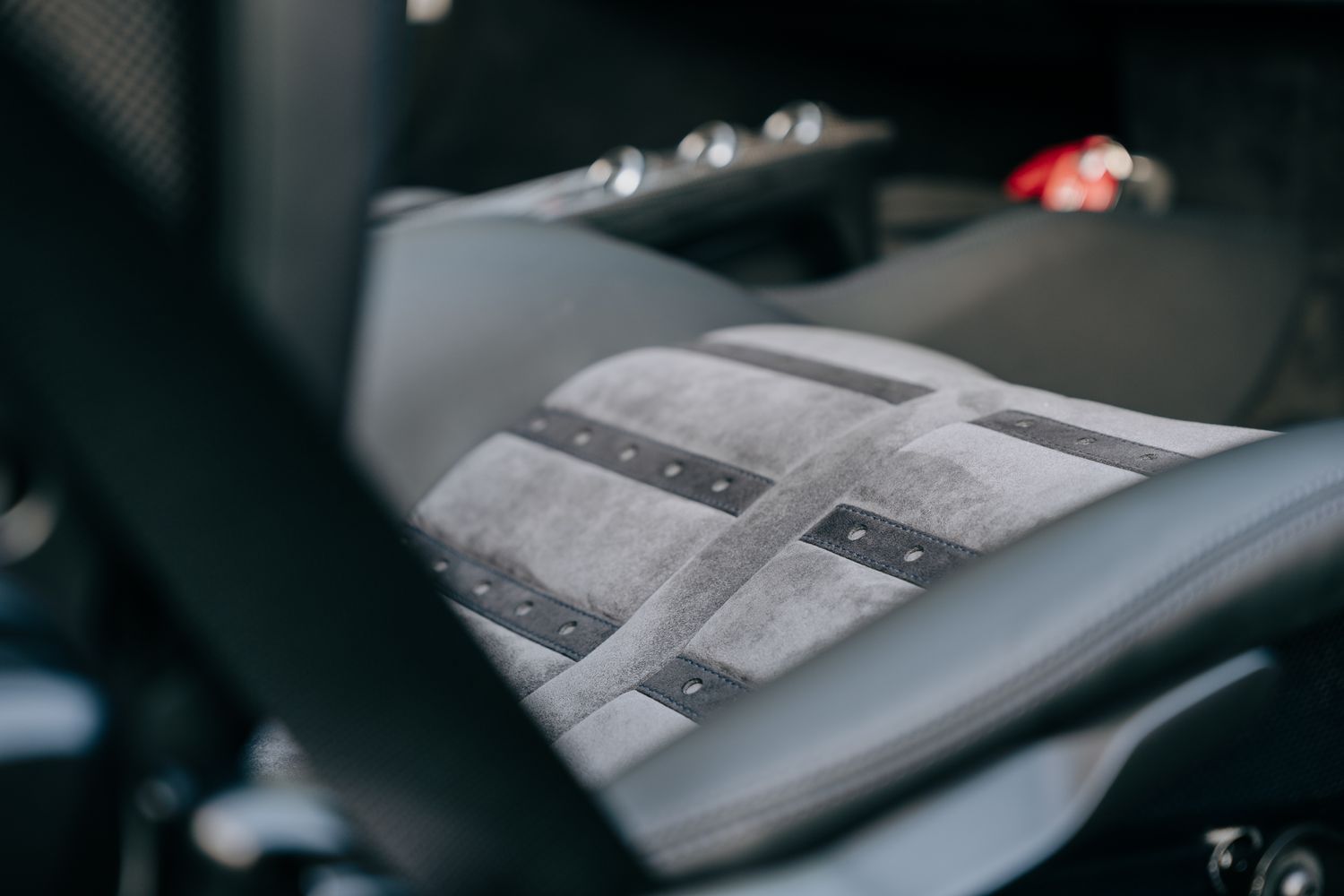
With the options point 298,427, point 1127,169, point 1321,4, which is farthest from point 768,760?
point 1321,4

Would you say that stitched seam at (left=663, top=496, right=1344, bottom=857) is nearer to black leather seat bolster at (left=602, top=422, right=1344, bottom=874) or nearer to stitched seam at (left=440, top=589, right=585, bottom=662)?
black leather seat bolster at (left=602, top=422, right=1344, bottom=874)

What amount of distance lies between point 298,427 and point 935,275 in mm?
918

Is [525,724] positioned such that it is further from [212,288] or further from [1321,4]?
[1321,4]

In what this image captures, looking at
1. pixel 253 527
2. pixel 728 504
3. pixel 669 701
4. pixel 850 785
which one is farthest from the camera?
pixel 728 504

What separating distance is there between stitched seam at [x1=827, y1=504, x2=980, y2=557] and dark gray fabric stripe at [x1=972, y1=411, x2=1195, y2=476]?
77mm

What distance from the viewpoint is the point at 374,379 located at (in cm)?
91

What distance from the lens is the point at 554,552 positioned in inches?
32.6

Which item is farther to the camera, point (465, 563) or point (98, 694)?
point (465, 563)

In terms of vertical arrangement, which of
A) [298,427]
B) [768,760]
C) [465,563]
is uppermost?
[298,427]

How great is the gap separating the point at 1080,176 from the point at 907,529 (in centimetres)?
118

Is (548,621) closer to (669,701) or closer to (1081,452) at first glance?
(669,701)

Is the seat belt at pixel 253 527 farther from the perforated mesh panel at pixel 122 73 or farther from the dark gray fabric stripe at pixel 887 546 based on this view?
the dark gray fabric stripe at pixel 887 546

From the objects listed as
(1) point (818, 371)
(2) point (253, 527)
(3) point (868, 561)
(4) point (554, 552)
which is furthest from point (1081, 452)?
(2) point (253, 527)

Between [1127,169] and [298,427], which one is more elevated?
[298,427]
